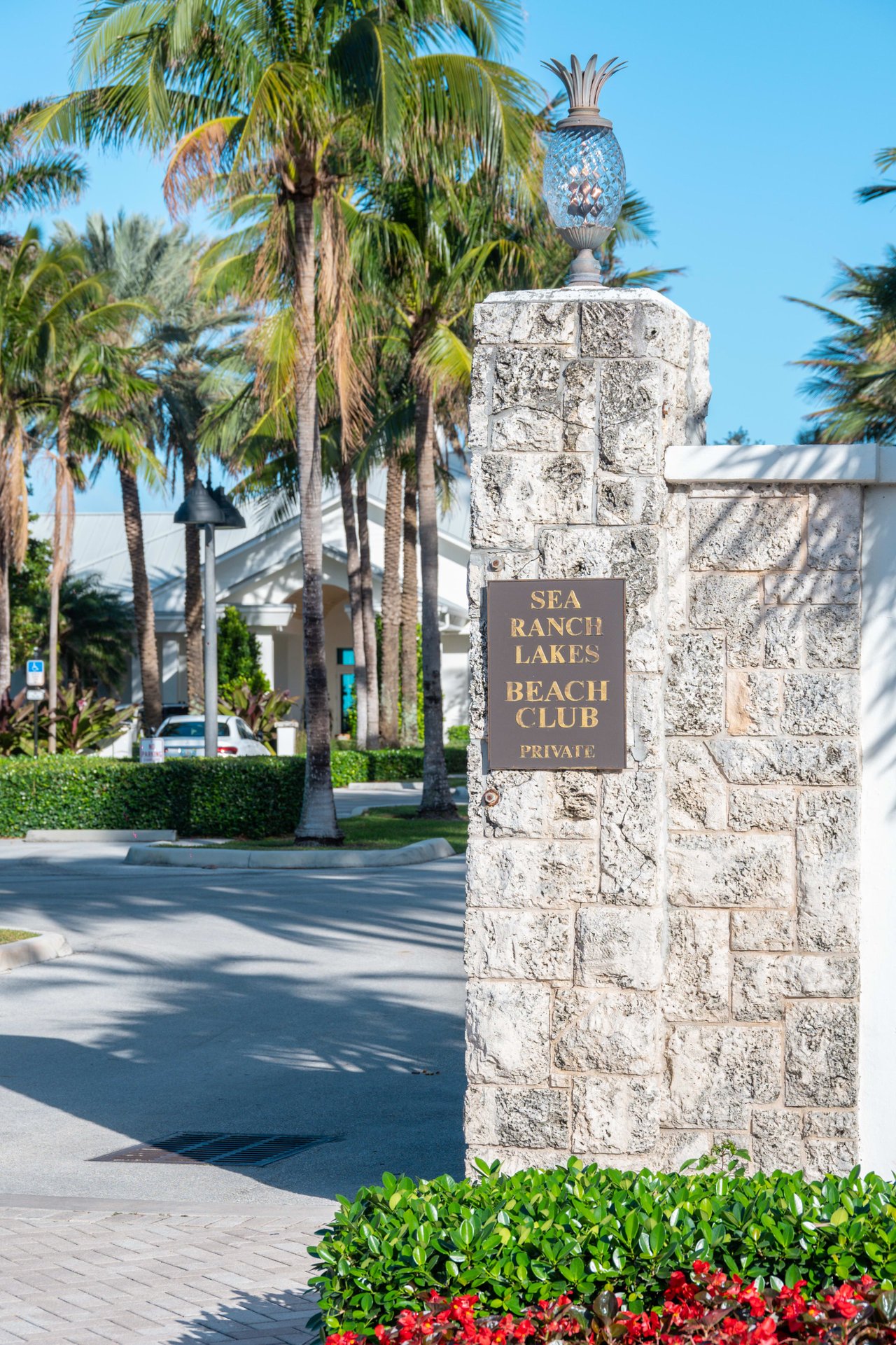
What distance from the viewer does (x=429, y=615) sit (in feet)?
77.8

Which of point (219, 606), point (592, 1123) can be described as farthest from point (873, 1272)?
point (219, 606)

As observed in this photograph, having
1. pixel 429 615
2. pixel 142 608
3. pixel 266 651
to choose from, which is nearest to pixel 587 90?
pixel 429 615

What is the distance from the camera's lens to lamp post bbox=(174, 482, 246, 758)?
2134 centimetres

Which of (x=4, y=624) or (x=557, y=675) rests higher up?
(x=4, y=624)

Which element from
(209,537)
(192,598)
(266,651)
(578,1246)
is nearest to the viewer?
(578,1246)

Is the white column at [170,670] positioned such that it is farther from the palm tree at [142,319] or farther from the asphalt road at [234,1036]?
the asphalt road at [234,1036]

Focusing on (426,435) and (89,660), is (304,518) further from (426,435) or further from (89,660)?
(89,660)

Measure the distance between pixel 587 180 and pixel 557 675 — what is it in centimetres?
185

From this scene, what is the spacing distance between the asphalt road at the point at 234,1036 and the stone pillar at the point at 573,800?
1.72m

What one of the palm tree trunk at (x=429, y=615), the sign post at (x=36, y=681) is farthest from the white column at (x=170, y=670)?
the palm tree trunk at (x=429, y=615)

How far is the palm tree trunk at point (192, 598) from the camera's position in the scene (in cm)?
3916

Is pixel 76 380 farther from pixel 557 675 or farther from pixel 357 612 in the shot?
pixel 557 675

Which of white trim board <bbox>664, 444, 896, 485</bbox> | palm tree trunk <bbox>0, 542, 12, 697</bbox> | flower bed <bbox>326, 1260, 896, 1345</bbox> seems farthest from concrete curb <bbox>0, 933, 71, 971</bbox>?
palm tree trunk <bbox>0, 542, 12, 697</bbox>

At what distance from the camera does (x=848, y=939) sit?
5.07 meters
